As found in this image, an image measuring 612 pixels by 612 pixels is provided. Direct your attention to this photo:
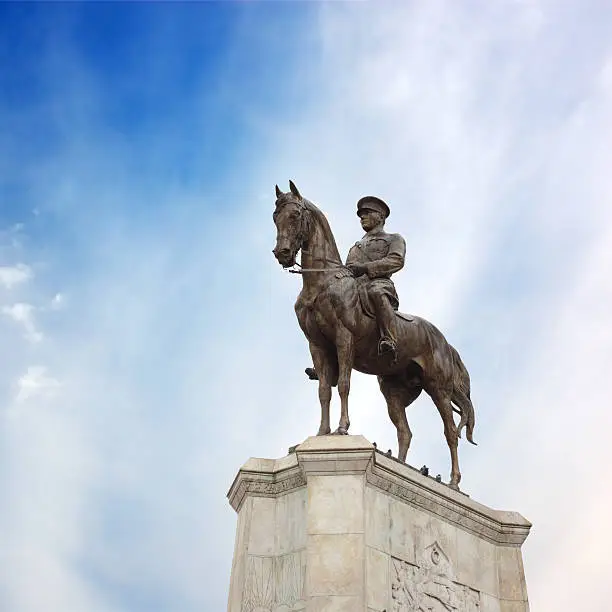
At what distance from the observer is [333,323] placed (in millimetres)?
12711

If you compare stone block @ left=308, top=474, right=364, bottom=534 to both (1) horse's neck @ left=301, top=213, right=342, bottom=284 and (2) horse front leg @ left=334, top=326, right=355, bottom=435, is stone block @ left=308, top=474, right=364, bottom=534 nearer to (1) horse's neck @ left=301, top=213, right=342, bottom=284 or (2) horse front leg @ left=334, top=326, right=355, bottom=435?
(2) horse front leg @ left=334, top=326, right=355, bottom=435

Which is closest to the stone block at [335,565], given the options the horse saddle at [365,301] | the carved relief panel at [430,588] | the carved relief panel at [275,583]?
the carved relief panel at [275,583]

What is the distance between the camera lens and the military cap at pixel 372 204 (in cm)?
1453

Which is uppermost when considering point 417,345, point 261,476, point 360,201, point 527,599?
point 360,201

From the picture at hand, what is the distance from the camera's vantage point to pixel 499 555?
1318 centimetres

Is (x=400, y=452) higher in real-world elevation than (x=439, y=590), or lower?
higher

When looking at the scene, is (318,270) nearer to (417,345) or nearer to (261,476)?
(417,345)

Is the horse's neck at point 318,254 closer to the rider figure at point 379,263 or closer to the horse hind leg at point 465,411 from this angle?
the rider figure at point 379,263

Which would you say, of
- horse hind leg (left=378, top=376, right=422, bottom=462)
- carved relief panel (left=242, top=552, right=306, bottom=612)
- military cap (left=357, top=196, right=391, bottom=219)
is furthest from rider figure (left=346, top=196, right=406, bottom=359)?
carved relief panel (left=242, top=552, right=306, bottom=612)

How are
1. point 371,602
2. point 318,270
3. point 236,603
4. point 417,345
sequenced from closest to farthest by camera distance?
1. point 371,602
2. point 236,603
3. point 318,270
4. point 417,345

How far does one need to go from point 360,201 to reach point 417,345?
259 centimetres

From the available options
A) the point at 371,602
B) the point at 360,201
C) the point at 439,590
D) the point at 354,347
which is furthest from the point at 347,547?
the point at 360,201

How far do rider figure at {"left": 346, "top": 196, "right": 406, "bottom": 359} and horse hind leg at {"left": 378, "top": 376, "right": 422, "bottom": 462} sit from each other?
1.42m

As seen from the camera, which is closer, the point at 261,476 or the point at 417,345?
the point at 261,476
